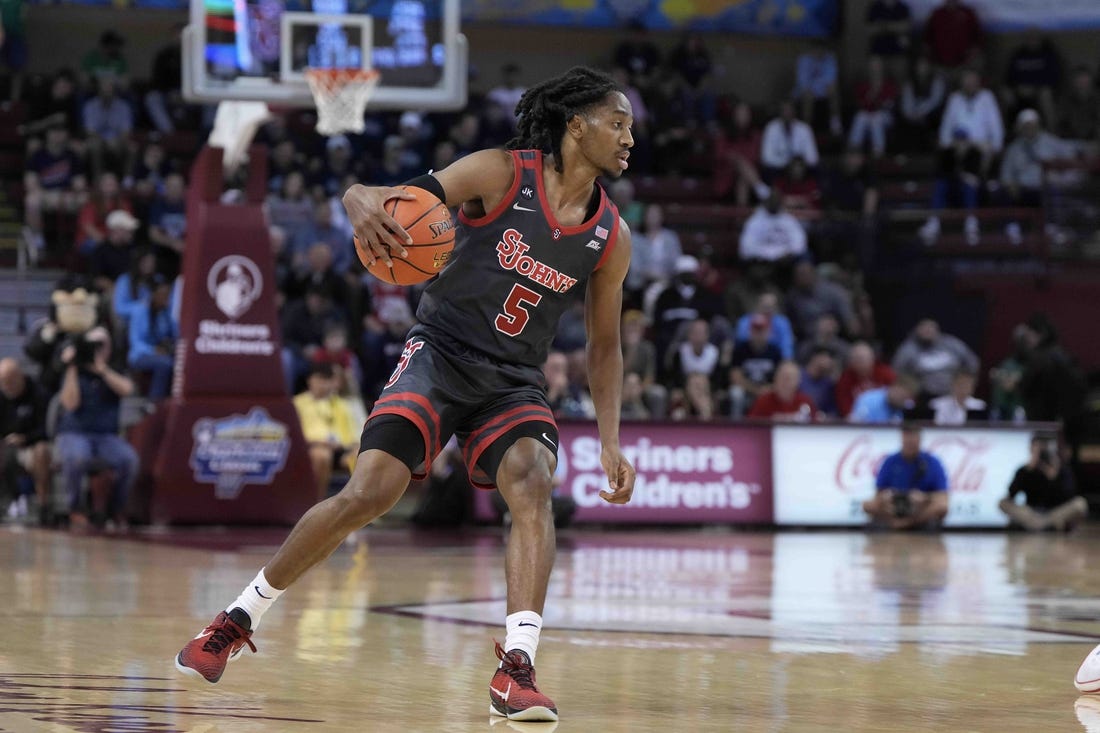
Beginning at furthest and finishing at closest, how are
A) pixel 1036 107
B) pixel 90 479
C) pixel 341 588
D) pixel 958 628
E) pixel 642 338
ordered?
pixel 1036 107 → pixel 642 338 → pixel 90 479 → pixel 341 588 → pixel 958 628

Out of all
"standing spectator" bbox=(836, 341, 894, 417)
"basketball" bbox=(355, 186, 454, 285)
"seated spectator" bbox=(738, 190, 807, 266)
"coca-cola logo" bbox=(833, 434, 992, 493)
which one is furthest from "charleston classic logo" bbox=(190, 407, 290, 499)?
"basketball" bbox=(355, 186, 454, 285)

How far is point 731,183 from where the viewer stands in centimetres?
2200

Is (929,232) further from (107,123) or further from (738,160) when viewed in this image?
(107,123)

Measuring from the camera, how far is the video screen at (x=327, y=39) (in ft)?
45.3

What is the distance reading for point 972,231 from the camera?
66.4 feet

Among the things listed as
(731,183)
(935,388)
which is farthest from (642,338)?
(731,183)

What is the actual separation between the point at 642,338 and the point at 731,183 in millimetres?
5267

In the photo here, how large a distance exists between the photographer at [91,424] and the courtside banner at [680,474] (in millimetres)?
3813

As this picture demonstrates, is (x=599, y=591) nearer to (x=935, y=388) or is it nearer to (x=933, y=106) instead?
(x=935, y=388)

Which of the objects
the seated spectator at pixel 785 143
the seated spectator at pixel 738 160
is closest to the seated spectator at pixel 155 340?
the seated spectator at pixel 738 160

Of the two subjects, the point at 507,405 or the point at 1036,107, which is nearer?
the point at 507,405

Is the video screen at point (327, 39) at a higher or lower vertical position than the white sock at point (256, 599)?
higher

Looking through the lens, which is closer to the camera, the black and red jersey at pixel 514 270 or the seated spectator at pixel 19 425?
the black and red jersey at pixel 514 270

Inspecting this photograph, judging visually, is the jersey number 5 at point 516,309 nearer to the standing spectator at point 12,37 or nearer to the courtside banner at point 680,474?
the courtside banner at point 680,474
